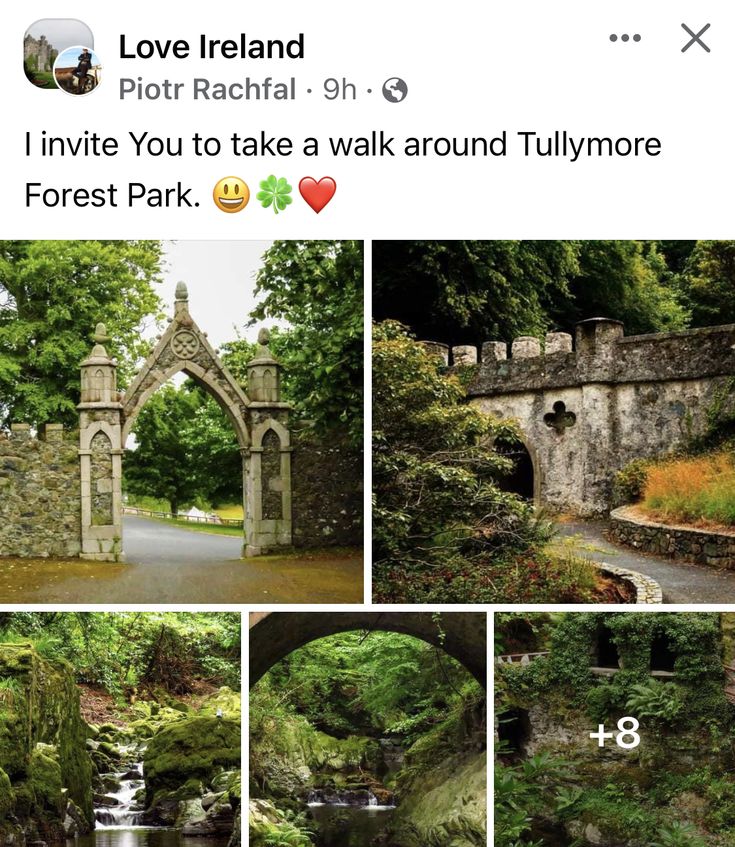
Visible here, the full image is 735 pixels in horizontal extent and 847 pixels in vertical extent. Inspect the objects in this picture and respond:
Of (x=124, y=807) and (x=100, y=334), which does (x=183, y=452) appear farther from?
(x=124, y=807)

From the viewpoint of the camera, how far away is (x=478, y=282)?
304 inches

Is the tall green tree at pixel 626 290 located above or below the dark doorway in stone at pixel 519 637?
above

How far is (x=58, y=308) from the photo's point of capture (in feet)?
25.1

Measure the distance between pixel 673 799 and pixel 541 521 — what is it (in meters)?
2.52

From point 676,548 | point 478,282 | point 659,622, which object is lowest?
point 659,622

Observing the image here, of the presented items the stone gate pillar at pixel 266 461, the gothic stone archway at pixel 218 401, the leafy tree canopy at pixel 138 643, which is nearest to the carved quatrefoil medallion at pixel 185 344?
the gothic stone archway at pixel 218 401

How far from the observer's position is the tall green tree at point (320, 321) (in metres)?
7.50
